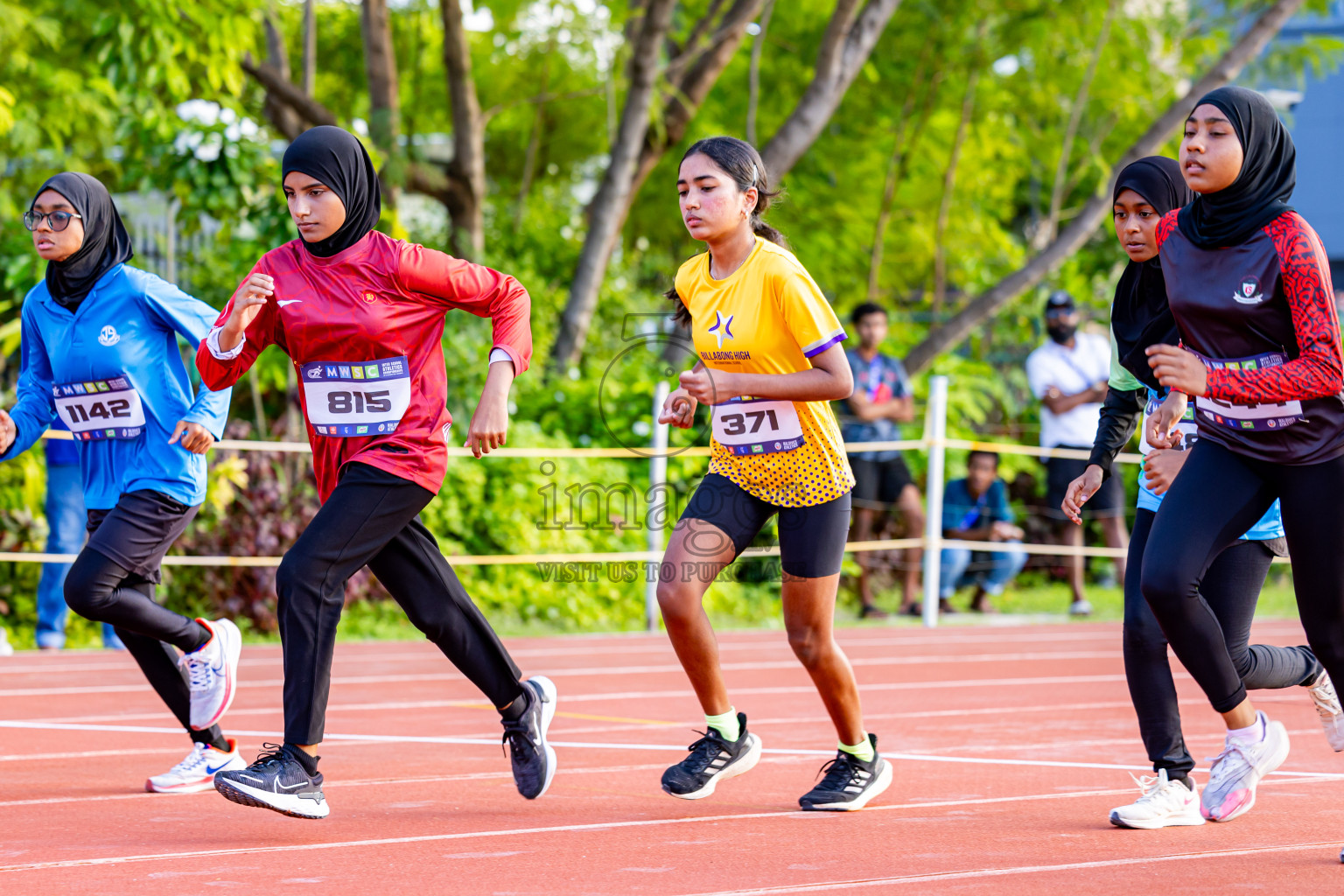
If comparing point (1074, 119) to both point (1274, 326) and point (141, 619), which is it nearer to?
Answer: point (1274, 326)

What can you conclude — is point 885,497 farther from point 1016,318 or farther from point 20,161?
point 20,161

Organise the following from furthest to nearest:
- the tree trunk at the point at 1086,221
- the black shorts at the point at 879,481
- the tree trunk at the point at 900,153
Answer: the tree trunk at the point at 900,153 < the tree trunk at the point at 1086,221 < the black shorts at the point at 879,481

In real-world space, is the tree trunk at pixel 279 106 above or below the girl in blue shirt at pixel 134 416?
above

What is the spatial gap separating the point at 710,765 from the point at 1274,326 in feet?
7.15

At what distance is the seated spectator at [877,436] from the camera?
11336 millimetres

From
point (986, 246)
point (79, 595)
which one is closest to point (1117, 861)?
point (79, 595)

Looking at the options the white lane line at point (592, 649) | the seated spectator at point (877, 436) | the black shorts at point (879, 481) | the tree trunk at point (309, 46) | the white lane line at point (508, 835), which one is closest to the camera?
the white lane line at point (508, 835)

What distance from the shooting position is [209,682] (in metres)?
5.14

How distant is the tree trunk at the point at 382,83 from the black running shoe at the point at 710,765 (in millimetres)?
8095

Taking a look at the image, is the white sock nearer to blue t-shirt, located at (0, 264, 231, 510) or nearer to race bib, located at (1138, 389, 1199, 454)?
race bib, located at (1138, 389, 1199, 454)

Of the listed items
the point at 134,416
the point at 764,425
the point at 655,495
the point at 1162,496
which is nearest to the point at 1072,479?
the point at 655,495

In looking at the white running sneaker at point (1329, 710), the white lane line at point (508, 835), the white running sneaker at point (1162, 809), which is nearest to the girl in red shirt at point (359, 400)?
the white lane line at point (508, 835)

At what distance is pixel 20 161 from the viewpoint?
13117 millimetres

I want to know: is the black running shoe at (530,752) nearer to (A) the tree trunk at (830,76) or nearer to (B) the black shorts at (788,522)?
(B) the black shorts at (788,522)
